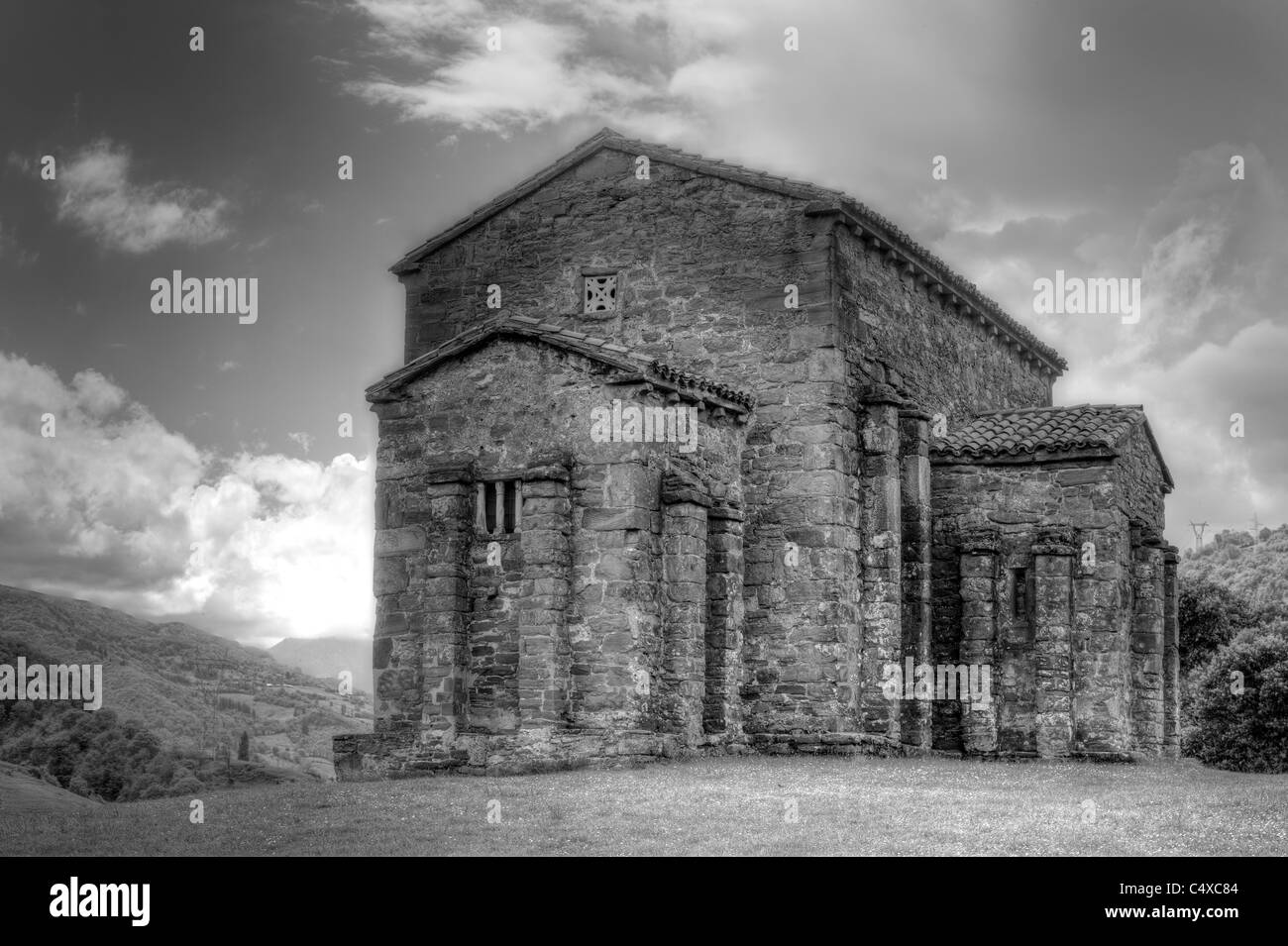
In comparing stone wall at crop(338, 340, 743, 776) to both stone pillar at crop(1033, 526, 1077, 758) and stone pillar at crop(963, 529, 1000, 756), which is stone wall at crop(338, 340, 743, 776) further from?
stone pillar at crop(1033, 526, 1077, 758)

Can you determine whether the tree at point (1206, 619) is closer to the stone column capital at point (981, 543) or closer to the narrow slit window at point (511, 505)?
the stone column capital at point (981, 543)

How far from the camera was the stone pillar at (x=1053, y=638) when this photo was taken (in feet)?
88.4

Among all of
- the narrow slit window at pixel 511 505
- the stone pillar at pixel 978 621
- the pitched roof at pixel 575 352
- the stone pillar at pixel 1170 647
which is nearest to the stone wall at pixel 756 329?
the pitched roof at pixel 575 352

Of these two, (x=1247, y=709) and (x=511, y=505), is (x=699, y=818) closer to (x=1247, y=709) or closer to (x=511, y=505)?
(x=511, y=505)

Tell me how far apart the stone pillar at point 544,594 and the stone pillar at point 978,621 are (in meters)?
8.84

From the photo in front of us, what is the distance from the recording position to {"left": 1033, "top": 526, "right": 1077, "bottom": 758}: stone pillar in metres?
27.0

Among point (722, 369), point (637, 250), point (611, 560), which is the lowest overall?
point (611, 560)

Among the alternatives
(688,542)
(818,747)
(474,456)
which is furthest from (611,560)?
(818,747)

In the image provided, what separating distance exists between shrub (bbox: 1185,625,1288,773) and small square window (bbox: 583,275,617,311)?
1226 centimetres

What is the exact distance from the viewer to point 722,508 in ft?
80.5
